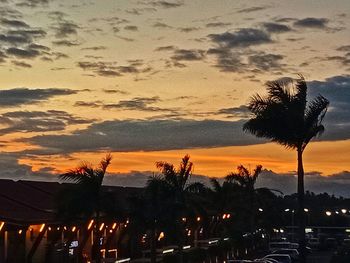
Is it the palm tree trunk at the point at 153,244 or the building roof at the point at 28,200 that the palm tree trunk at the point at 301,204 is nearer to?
the palm tree trunk at the point at 153,244

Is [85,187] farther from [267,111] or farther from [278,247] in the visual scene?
[278,247]

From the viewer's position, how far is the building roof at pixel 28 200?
32281mm

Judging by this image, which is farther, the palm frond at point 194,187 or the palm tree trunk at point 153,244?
the palm frond at point 194,187

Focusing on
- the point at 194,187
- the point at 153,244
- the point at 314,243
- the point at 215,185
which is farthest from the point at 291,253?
the point at 314,243

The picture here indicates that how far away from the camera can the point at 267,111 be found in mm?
30203

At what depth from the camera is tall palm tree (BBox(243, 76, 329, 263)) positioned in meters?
29.7

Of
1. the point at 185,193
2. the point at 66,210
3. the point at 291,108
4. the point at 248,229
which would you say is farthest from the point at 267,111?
the point at 248,229

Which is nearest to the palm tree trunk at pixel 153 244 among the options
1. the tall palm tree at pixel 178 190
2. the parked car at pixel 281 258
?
the tall palm tree at pixel 178 190

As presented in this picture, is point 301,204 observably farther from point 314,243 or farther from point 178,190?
point 314,243

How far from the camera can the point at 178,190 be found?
3453cm

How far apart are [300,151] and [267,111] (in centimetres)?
219

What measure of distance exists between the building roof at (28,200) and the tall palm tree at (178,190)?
6.81 ft

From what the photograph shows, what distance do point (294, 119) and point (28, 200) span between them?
16.9 meters

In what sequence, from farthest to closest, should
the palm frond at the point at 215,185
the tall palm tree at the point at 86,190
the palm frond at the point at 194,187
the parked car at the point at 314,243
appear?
1. the parked car at the point at 314,243
2. the palm frond at the point at 215,185
3. the palm frond at the point at 194,187
4. the tall palm tree at the point at 86,190
